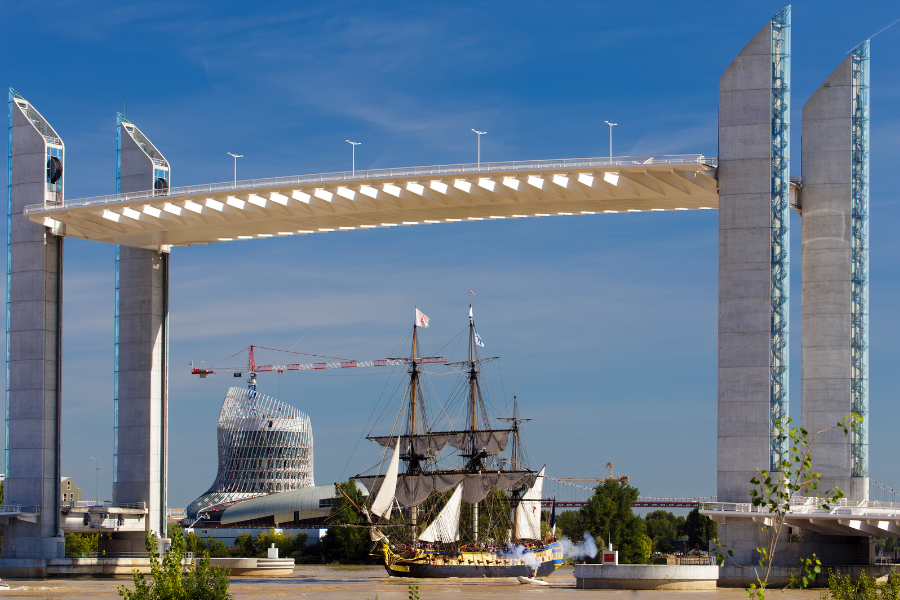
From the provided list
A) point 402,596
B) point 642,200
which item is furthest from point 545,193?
point 402,596

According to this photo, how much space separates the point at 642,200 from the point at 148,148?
34.3m

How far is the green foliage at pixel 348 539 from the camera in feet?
365

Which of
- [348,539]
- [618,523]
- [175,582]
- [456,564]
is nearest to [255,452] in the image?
[348,539]

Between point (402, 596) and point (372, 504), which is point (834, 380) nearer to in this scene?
point (402, 596)

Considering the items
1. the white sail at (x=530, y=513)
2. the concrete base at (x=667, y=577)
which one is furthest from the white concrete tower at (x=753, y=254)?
the white sail at (x=530, y=513)

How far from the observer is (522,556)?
8825cm

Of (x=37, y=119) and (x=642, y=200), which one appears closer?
(x=642, y=200)

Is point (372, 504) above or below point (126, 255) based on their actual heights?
below

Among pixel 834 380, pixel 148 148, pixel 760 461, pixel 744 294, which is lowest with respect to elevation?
pixel 760 461

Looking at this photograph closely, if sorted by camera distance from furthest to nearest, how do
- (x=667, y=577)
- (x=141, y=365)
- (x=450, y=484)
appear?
(x=450, y=484) < (x=141, y=365) < (x=667, y=577)

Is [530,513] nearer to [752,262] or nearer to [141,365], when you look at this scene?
[141,365]

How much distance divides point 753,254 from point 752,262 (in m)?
0.38

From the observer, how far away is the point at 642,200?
60656mm

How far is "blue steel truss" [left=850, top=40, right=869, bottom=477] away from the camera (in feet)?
188
